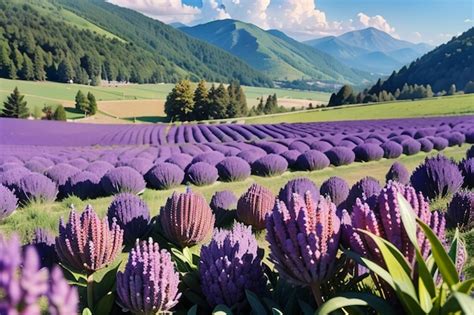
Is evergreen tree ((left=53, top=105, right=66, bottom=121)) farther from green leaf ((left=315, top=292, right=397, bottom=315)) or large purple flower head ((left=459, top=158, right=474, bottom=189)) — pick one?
green leaf ((left=315, top=292, right=397, bottom=315))

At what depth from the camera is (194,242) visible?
15.1ft

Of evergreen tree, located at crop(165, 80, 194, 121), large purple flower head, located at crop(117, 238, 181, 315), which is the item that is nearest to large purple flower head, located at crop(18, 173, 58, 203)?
large purple flower head, located at crop(117, 238, 181, 315)

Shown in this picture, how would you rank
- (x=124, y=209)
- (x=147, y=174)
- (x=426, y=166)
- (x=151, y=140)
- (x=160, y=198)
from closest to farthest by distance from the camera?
(x=124, y=209) → (x=426, y=166) → (x=160, y=198) → (x=147, y=174) → (x=151, y=140)

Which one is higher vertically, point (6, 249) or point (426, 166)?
point (6, 249)

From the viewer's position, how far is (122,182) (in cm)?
908

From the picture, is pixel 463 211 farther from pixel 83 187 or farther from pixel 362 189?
pixel 83 187

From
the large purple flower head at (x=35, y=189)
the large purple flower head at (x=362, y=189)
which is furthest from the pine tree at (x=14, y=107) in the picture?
the large purple flower head at (x=362, y=189)

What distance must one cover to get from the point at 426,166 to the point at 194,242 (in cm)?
389

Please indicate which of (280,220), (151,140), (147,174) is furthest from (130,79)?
(280,220)

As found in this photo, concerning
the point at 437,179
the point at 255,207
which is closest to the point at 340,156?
the point at 437,179

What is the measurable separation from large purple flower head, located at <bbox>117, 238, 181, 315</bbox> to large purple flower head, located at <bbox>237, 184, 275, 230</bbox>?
9.70ft

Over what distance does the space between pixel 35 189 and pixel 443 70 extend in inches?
4499

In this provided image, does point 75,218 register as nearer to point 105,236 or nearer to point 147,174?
point 105,236

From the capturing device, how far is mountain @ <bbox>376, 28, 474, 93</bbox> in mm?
100619
